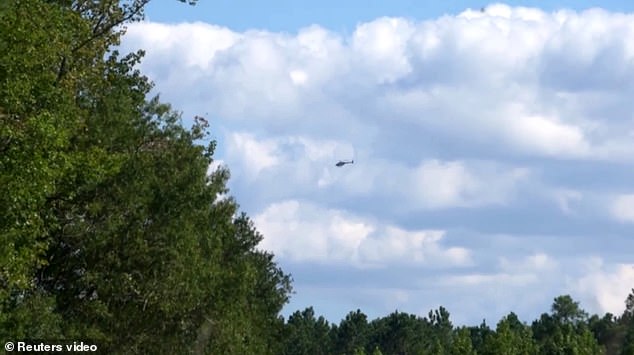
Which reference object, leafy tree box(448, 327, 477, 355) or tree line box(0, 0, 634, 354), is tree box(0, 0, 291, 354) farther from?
leafy tree box(448, 327, 477, 355)

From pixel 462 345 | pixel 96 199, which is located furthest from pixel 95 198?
pixel 462 345

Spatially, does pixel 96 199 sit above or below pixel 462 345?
below

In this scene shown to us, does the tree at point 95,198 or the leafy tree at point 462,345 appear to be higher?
the leafy tree at point 462,345

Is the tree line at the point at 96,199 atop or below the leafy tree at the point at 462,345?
below

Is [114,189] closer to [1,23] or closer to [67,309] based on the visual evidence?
[67,309]

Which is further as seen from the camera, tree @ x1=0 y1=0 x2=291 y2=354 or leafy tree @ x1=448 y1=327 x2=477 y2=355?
leafy tree @ x1=448 y1=327 x2=477 y2=355

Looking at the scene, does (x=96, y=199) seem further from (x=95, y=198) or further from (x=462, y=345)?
(x=462, y=345)

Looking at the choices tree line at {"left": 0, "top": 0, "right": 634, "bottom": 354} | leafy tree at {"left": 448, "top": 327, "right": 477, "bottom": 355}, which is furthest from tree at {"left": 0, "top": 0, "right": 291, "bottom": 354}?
leafy tree at {"left": 448, "top": 327, "right": 477, "bottom": 355}

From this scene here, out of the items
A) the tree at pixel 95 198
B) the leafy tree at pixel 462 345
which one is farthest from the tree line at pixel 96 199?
the leafy tree at pixel 462 345

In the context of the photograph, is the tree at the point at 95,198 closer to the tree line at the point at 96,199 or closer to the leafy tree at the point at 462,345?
the tree line at the point at 96,199

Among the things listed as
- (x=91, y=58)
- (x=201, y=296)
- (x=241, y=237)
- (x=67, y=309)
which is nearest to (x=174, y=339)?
(x=201, y=296)

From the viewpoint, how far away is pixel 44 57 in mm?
34250

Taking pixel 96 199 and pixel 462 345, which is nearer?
pixel 96 199

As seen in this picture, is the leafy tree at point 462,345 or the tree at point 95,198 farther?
the leafy tree at point 462,345
